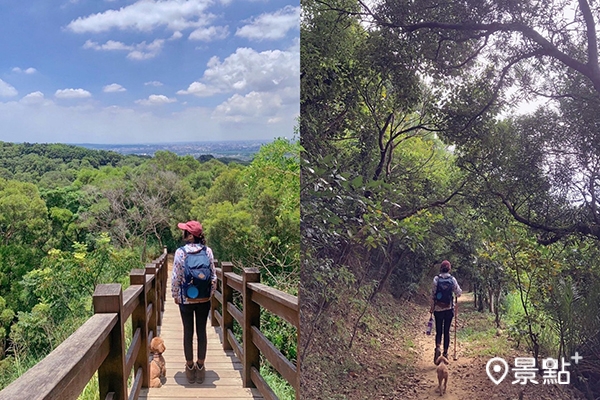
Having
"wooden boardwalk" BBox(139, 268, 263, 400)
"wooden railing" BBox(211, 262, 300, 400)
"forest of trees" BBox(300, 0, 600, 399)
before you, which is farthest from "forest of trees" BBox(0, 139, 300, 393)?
"forest of trees" BBox(300, 0, 600, 399)

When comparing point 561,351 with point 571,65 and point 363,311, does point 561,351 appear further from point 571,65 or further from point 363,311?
point 571,65

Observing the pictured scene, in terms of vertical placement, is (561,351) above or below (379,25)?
below

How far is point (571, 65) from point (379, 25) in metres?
0.37

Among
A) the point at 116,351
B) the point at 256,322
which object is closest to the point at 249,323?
the point at 256,322

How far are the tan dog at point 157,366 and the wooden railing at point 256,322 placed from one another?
39 cm

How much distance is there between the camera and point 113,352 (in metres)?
1.32

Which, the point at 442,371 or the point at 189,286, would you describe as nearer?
the point at 442,371

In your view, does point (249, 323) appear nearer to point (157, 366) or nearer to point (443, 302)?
point (157, 366)

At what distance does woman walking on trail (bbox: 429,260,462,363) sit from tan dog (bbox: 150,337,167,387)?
1.76m

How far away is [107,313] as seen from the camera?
1.30 m

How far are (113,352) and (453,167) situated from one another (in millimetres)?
1062

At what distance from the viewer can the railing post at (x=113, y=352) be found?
1297mm

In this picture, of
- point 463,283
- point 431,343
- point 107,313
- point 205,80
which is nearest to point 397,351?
point 431,343

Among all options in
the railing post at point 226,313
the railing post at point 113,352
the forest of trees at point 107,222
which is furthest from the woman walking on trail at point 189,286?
the forest of trees at point 107,222
